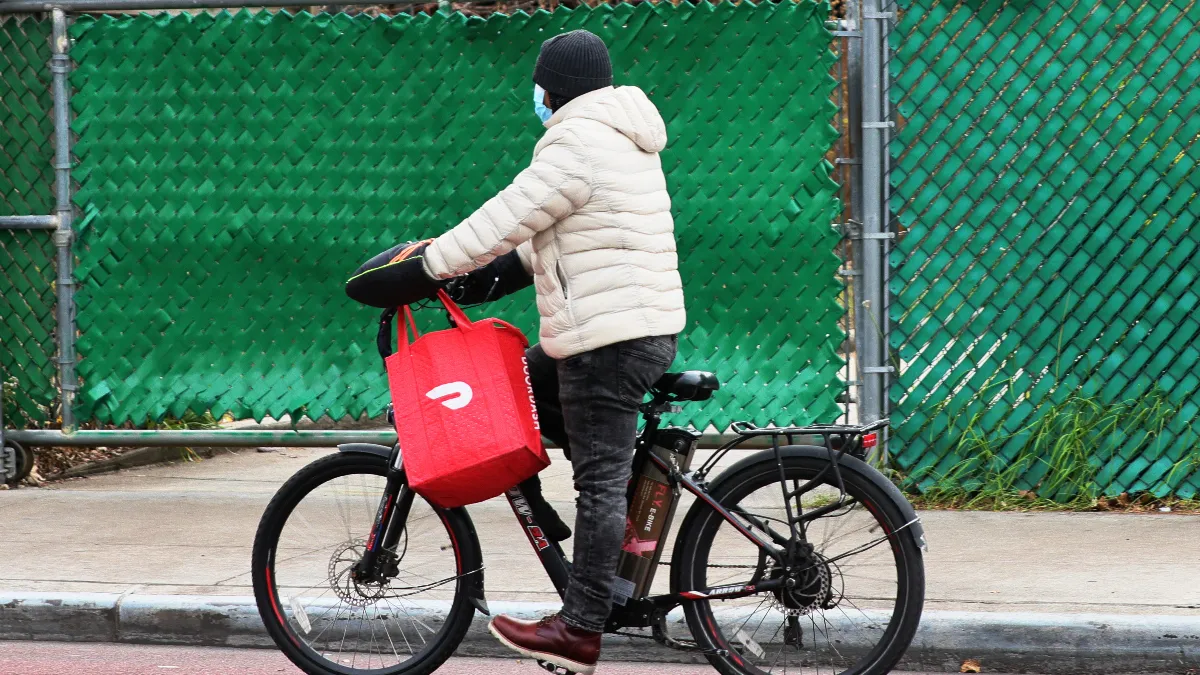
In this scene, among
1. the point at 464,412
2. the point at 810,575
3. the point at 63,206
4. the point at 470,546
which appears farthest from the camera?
the point at 63,206

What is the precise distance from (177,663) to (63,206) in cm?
286

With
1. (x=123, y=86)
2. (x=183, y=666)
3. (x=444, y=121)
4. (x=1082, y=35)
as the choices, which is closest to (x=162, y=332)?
(x=123, y=86)

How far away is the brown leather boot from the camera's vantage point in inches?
162

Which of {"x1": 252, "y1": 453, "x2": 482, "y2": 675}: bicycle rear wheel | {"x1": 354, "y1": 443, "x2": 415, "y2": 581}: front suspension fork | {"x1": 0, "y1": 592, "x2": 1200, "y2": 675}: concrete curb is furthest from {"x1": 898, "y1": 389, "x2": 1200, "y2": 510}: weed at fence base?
{"x1": 354, "y1": 443, "x2": 415, "y2": 581}: front suspension fork

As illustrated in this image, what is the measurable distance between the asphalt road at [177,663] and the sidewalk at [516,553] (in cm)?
24

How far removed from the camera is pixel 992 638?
4715 mm

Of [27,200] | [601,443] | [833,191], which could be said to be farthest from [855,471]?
[27,200]

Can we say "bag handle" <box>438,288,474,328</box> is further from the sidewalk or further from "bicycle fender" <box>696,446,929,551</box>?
the sidewalk

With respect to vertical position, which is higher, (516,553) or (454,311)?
(454,311)

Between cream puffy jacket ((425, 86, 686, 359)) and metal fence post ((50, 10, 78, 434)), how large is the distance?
3596mm

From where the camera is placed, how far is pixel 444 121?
6.59 metres

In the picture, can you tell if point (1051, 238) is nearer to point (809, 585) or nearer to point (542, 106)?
point (809, 585)

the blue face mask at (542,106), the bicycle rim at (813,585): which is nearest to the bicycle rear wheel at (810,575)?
the bicycle rim at (813,585)

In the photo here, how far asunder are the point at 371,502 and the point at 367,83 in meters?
2.82
